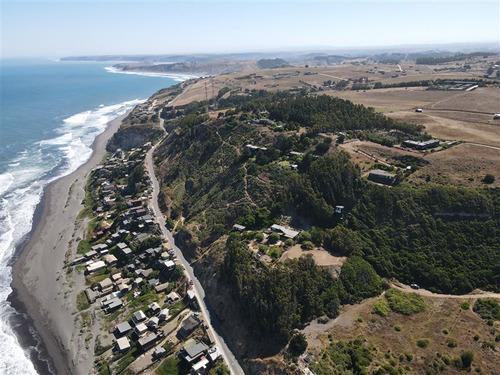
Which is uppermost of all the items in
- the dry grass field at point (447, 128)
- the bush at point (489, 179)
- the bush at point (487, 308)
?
the dry grass field at point (447, 128)

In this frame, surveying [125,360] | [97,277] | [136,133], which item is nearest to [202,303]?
[125,360]

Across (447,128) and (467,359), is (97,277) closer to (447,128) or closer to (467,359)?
(467,359)

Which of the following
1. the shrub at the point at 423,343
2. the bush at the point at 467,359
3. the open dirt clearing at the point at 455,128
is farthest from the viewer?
the open dirt clearing at the point at 455,128

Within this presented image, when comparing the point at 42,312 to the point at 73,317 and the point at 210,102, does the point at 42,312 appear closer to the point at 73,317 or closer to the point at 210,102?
the point at 73,317

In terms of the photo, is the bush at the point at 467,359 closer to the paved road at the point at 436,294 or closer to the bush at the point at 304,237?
the paved road at the point at 436,294

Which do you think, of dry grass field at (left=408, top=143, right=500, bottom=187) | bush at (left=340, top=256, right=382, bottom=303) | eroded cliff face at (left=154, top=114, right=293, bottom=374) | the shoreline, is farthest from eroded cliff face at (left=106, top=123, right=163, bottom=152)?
bush at (left=340, top=256, right=382, bottom=303)

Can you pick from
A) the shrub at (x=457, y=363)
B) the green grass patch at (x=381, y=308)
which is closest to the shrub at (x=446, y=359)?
the shrub at (x=457, y=363)

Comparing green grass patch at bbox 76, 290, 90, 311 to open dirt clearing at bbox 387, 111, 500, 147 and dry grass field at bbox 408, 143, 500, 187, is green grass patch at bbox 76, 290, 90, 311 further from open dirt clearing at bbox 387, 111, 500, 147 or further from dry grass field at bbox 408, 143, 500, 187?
open dirt clearing at bbox 387, 111, 500, 147
